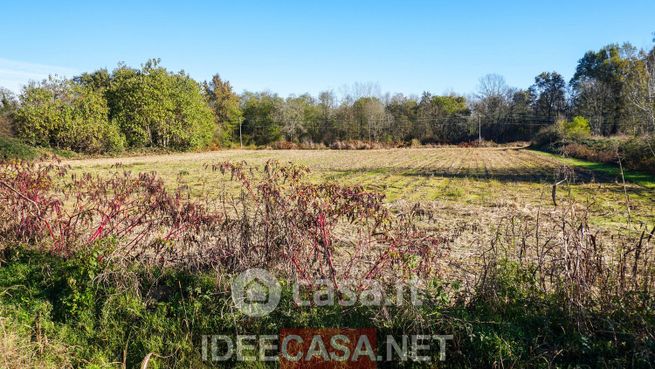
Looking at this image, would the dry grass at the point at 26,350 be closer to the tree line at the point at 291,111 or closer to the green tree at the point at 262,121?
the tree line at the point at 291,111

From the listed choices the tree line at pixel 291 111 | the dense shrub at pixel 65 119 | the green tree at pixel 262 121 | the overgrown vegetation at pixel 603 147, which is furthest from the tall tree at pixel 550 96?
the dense shrub at pixel 65 119

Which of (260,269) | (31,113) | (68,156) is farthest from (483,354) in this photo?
(31,113)

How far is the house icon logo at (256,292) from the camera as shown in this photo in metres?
4.25

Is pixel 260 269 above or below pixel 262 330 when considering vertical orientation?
above

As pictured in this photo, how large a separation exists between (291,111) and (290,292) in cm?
5882

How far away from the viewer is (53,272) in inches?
199

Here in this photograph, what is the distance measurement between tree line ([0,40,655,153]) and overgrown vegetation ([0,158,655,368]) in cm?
2493

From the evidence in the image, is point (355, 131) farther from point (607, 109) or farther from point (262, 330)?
point (262, 330)

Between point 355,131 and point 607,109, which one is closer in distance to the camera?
point 607,109

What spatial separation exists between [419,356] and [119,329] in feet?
10.1

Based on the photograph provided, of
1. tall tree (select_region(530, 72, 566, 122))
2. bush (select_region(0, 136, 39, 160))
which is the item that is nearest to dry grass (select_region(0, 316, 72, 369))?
bush (select_region(0, 136, 39, 160))

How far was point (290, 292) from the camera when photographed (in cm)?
440

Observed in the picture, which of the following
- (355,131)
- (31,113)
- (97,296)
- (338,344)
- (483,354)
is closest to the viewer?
(483,354)

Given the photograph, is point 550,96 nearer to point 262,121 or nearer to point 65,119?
point 262,121
